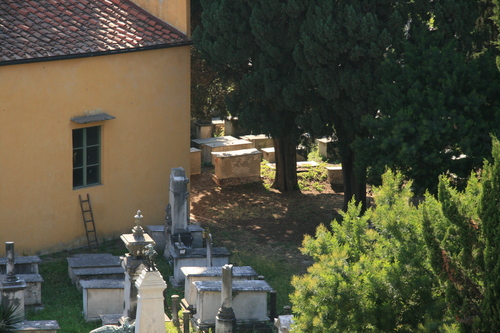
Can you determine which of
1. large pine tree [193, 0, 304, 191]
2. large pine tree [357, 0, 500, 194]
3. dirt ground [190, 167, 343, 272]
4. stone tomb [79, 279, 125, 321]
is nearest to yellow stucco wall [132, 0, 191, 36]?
large pine tree [193, 0, 304, 191]

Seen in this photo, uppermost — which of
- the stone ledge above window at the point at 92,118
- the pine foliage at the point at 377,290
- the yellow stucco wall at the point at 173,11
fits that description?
the yellow stucco wall at the point at 173,11

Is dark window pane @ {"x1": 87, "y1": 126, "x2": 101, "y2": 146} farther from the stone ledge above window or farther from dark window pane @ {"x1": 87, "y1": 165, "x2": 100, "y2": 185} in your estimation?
dark window pane @ {"x1": 87, "y1": 165, "x2": 100, "y2": 185}

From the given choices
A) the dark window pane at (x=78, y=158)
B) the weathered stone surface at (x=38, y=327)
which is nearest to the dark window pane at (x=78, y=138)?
the dark window pane at (x=78, y=158)

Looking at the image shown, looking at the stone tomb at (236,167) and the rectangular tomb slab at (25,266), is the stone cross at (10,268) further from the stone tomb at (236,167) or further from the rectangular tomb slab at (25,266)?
the stone tomb at (236,167)

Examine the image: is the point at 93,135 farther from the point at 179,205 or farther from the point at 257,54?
the point at 257,54

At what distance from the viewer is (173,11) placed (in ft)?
60.0

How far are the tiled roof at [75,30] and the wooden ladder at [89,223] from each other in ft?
10.5

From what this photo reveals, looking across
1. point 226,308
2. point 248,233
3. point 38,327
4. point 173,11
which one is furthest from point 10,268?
point 173,11

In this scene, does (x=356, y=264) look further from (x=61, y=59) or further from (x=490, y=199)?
(x=61, y=59)

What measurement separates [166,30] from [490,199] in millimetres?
11550

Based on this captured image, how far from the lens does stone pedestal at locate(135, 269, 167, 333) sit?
1046cm

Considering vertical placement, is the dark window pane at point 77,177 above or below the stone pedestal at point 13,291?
above

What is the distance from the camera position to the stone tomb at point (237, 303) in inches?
496

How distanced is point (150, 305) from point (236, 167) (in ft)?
38.8
